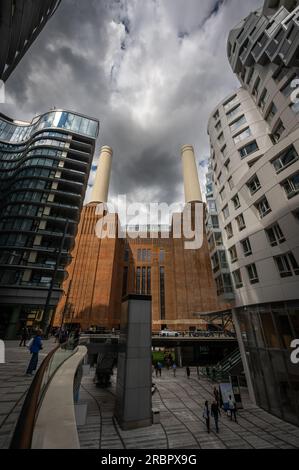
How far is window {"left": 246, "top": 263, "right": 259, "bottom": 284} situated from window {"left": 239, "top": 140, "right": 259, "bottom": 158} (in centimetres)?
1141

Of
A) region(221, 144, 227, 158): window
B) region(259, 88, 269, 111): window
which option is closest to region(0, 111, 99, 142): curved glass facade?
region(221, 144, 227, 158): window

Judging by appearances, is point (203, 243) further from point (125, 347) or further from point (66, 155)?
point (125, 347)

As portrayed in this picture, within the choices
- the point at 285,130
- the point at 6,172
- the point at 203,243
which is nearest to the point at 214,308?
the point at 203,243

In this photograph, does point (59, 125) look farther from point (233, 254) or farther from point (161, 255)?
point (233, 254)

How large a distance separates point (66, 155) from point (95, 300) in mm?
31662

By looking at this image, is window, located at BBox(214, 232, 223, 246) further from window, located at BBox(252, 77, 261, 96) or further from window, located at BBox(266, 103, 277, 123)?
window, located at BBox(252, 77, 261, 96)

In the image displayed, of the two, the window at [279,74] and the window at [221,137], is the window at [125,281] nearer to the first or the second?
the window at [221,137]

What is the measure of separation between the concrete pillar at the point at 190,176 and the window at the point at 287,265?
5452 centimetres

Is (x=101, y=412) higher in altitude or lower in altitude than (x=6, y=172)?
lower

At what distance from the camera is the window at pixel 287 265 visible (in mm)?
14570


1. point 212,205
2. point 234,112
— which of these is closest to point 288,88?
point 234,112

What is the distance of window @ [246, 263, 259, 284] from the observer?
18.0 metres

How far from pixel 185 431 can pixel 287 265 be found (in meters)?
13.7
